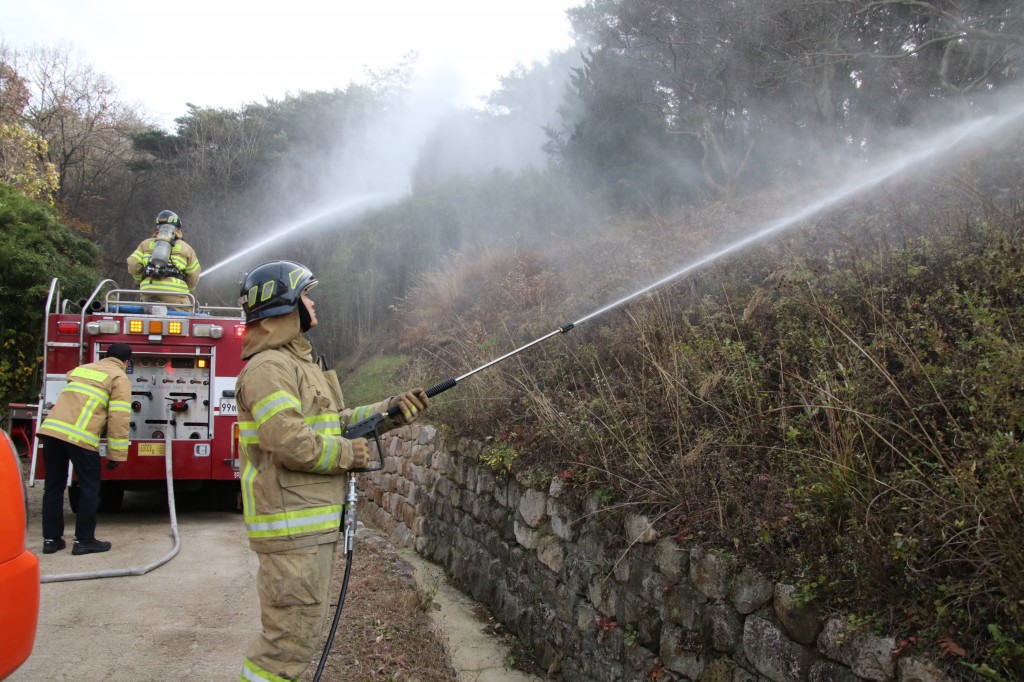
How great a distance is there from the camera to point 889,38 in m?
11.8

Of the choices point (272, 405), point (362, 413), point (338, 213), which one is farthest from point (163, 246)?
point (338, 213)

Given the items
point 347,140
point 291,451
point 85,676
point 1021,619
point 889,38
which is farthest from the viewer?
point 347,140

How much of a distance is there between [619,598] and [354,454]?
1944 mm

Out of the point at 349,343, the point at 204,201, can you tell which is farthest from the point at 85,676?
the point at 204,201

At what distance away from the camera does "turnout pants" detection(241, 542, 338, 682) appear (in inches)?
128

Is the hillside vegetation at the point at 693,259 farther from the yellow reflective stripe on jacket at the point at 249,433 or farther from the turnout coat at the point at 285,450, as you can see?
the yellow reflective stripe on jacket at the point at 249,433

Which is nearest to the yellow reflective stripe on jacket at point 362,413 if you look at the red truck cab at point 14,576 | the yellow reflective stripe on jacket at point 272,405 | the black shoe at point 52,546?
the yellow reflective stripe on jacket at point 272,405

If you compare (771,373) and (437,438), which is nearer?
(771,373)

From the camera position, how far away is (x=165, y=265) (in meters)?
8.65

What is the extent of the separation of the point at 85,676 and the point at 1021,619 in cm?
444

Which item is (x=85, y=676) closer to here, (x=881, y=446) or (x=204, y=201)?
(x=881, y=446)

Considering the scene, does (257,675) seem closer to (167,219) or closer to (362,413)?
(362,413)

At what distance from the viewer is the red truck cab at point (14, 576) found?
9.11 ft

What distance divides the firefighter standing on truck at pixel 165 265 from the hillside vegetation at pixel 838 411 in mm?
3480
